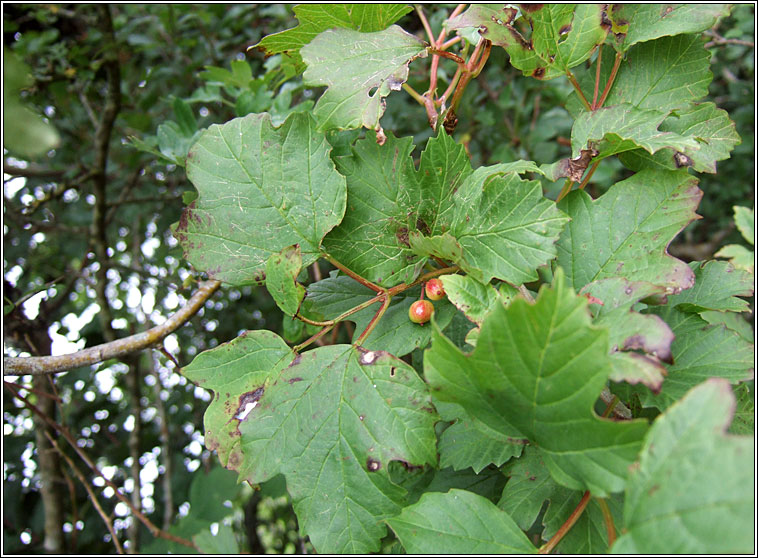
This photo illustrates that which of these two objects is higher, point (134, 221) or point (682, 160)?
point (682, 160)

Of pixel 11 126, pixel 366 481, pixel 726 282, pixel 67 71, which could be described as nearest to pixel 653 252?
pixel 726 282

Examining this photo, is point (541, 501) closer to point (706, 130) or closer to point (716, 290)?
point (716, 290)

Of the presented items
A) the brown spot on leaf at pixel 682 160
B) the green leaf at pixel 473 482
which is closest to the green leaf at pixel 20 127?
the green leaf at pixel 473 482

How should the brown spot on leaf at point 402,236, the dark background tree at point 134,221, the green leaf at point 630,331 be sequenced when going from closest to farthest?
1. the green leaf at point 630,331
2. the brown spot on leaf at point 402,236
3. the dark background tree at point 134,221

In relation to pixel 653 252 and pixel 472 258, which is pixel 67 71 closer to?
pixel 472 258

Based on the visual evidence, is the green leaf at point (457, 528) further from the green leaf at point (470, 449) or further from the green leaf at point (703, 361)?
the green leaf at point (703, 361)

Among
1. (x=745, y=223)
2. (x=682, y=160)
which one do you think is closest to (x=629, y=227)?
(x=682, y=160)
